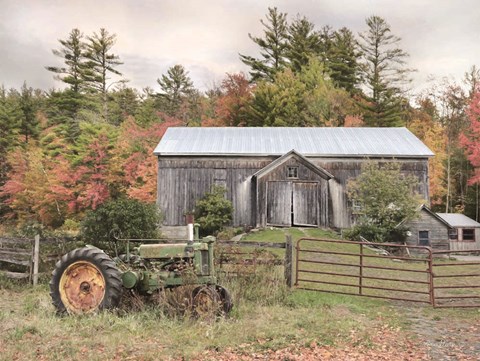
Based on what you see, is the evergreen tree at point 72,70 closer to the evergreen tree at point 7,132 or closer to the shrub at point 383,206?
the evergreen tree at point 7,132

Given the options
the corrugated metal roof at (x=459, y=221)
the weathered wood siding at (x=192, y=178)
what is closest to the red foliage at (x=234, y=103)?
the weathered wood siding at (x=192, y=178)

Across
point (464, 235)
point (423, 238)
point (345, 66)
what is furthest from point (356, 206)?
point (345, 66)

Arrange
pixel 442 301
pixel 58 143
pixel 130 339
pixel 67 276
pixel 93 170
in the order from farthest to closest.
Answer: pixel 58 143, pixel 93 170, pixel 442 301, pixel 67 276, pixel 130 339

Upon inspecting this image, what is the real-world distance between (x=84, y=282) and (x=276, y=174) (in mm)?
18584

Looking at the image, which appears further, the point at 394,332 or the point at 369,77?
the point at 369,77

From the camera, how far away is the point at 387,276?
47.5 ft

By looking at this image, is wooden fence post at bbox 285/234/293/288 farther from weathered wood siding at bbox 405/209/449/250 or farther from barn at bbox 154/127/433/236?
weathered wood siding at bbox 405/209/449/250

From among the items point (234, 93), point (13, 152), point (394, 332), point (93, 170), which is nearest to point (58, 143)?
point (13, 152)

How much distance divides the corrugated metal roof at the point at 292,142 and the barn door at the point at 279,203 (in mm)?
2471

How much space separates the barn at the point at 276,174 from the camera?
85.0 feet

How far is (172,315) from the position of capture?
27.0 feet

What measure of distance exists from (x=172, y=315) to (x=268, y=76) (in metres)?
45.9

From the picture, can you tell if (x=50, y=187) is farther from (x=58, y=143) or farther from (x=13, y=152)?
(x=13, y=152)

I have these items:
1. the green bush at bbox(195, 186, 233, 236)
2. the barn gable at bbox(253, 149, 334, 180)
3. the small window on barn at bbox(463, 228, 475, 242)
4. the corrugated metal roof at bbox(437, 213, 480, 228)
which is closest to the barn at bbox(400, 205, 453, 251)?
the corrugated metal roof at bbox(437, 213, 480, 228)
